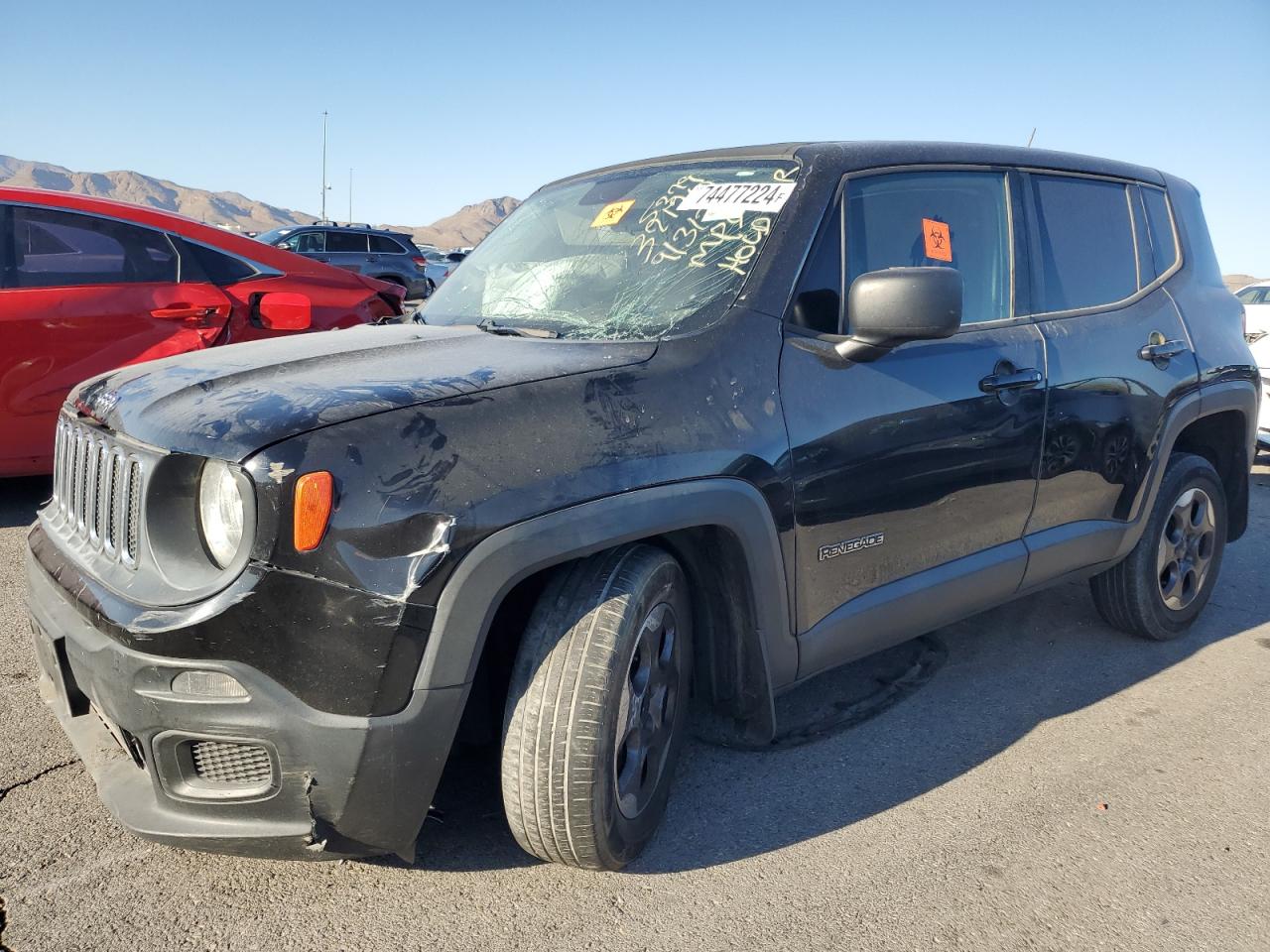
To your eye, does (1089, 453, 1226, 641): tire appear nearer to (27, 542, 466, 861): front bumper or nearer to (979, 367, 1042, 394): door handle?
(979, 367, 1042, 394): door handle

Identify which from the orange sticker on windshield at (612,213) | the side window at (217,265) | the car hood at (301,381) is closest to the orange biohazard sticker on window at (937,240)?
the orange sticker on windshield at (612,213)

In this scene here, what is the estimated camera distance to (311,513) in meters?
1.91

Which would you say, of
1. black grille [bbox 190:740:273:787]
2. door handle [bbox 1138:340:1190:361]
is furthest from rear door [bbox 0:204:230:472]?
door handle [bbox 1138:340:1190:361]

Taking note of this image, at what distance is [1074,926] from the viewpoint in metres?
2.35

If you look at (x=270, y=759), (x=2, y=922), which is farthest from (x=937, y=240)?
(x=2, y=922)

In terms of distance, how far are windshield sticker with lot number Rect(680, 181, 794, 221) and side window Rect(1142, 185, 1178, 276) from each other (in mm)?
1928

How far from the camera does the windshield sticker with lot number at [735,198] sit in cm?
291

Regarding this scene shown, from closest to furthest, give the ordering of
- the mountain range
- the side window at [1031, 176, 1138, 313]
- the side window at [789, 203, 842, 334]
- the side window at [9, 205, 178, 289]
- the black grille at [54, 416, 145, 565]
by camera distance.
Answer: the black grille at [54, 416, 145, 565]
the side window at [789, 203, 842, 334]
the side window at [1031, 176, 1138, 313]
the side window at [9, 205, 178, 289]
the mountain range

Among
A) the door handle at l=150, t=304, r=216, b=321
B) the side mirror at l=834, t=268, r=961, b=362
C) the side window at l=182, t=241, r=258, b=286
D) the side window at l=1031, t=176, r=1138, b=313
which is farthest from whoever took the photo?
the side window at l=182, t=241, r=258, b=286

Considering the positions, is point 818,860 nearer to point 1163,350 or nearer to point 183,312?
point 1163,350

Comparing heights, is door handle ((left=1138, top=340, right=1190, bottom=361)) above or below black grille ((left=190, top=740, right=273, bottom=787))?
above

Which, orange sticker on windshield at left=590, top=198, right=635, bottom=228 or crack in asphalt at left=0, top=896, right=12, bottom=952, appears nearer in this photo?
crack in asphalt at left=0, top=896, right=12, bottom=952

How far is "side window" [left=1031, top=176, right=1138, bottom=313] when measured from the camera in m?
3.50

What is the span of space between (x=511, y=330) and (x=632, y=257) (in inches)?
17.1
